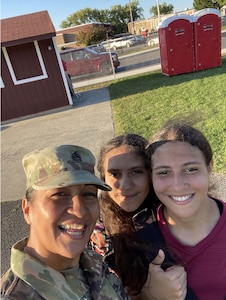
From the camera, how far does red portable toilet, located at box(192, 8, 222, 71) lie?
10.2m

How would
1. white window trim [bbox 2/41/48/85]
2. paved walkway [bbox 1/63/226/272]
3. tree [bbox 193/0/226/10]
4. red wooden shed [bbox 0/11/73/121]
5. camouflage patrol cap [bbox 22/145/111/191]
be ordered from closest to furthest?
1. camouflage patrol cap [bbox 22/145/111/191]
2. paved walkway [bbox 1/63/226/272]
3. red wooden shed [bbox 0/11/73/121]
4. white window trim [bbox 2/41/48/85]
5. tree [bbox 193/0/226/10]

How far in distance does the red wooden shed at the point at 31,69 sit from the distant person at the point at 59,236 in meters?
8.80

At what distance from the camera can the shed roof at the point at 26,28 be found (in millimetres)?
9117

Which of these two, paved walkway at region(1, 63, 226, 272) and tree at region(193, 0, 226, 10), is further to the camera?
tree at region(193, 0, 226, 10)

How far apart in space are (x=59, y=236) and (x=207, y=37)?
10.9 metres

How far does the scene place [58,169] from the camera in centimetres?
125

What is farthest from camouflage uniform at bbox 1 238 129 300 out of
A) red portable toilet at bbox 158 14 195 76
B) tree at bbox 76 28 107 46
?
tree at bbox 76 28 107 46

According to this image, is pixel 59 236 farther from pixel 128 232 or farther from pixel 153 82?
pixel 153 82

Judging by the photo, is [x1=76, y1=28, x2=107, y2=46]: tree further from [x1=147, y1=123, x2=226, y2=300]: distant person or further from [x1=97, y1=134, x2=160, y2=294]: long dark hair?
[x1=147, y1=123, x2=226, y2=300]: distant person

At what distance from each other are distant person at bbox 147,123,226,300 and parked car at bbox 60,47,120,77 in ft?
47.2

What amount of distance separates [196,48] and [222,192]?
27.9ft

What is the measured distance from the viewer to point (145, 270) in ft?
4.98

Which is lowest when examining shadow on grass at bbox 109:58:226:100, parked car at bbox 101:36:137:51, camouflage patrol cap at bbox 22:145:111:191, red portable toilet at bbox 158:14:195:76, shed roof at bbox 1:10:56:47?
parked car at bbox 101:36:137:51

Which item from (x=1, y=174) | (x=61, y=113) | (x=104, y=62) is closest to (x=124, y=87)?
(x=61, y=113)
